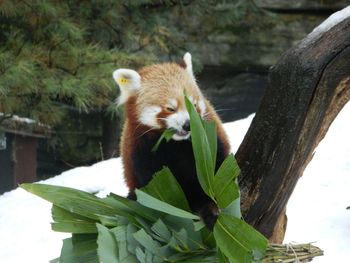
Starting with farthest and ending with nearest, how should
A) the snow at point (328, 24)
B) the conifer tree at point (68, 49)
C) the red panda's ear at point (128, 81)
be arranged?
the conifer tree at point (68, 49) → the red panda's ear at point (128, 81) → the snow at point (328, 24)

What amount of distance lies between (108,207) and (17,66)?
294 centimetres

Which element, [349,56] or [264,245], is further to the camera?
[349,56]

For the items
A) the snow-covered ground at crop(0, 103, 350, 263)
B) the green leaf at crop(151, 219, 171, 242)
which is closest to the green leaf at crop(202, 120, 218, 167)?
the green leaf at crop(151, 219, 171, 242)

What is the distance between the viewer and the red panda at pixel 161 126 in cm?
218

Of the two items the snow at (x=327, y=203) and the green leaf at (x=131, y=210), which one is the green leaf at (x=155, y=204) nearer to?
the green leaf at (x=131, y=210)

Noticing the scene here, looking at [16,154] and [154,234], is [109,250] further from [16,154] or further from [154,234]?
[16,154]

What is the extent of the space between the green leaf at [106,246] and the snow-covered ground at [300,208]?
1.61 m

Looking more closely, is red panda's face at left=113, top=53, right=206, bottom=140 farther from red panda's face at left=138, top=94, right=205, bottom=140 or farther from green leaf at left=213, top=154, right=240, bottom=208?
green leaf at left=213, top=154, right=240, bottom=208

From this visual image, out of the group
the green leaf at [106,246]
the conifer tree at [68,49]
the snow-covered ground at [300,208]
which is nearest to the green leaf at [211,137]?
the green leaf at [106,246]

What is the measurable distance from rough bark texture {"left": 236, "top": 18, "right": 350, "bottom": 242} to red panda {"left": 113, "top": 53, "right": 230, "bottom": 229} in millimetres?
133

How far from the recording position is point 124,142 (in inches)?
93.4

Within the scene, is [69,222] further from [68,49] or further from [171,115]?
[68,49]

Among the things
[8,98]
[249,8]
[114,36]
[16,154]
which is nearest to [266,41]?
[249,8]

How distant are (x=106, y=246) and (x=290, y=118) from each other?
829 mm
